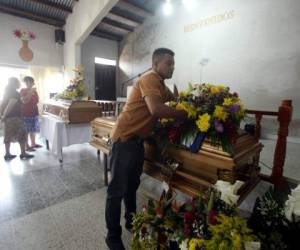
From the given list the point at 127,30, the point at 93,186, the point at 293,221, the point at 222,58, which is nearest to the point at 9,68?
the point at 127,30

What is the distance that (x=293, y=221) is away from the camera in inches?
36.8

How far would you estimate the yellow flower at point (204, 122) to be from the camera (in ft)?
4.28

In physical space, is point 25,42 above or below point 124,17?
below

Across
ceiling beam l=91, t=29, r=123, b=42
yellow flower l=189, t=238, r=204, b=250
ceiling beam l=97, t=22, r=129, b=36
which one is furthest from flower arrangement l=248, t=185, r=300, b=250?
ceiling beam l=91, t=29, r=123, b=42

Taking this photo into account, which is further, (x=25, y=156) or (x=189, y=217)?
(x=25, y=156)

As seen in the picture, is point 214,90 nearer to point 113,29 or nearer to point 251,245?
point 251,245

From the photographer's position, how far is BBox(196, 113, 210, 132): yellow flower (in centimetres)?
130

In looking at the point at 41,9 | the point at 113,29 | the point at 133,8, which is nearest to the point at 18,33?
the point at 41,9

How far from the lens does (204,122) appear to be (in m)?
1.31

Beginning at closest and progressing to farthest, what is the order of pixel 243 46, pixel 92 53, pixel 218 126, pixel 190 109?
pixel 218 126
pixel 190 109
pixel 243 46
pixel 92 53

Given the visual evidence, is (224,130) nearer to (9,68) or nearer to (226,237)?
(226,237)

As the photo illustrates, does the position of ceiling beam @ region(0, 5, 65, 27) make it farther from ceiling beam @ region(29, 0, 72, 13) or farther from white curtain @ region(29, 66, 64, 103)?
white curtain @ region(29, 66, 64, 103)

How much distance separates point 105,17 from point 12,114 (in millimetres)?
5125

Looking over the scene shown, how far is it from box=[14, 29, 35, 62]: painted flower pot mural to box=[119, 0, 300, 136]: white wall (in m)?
4.18
